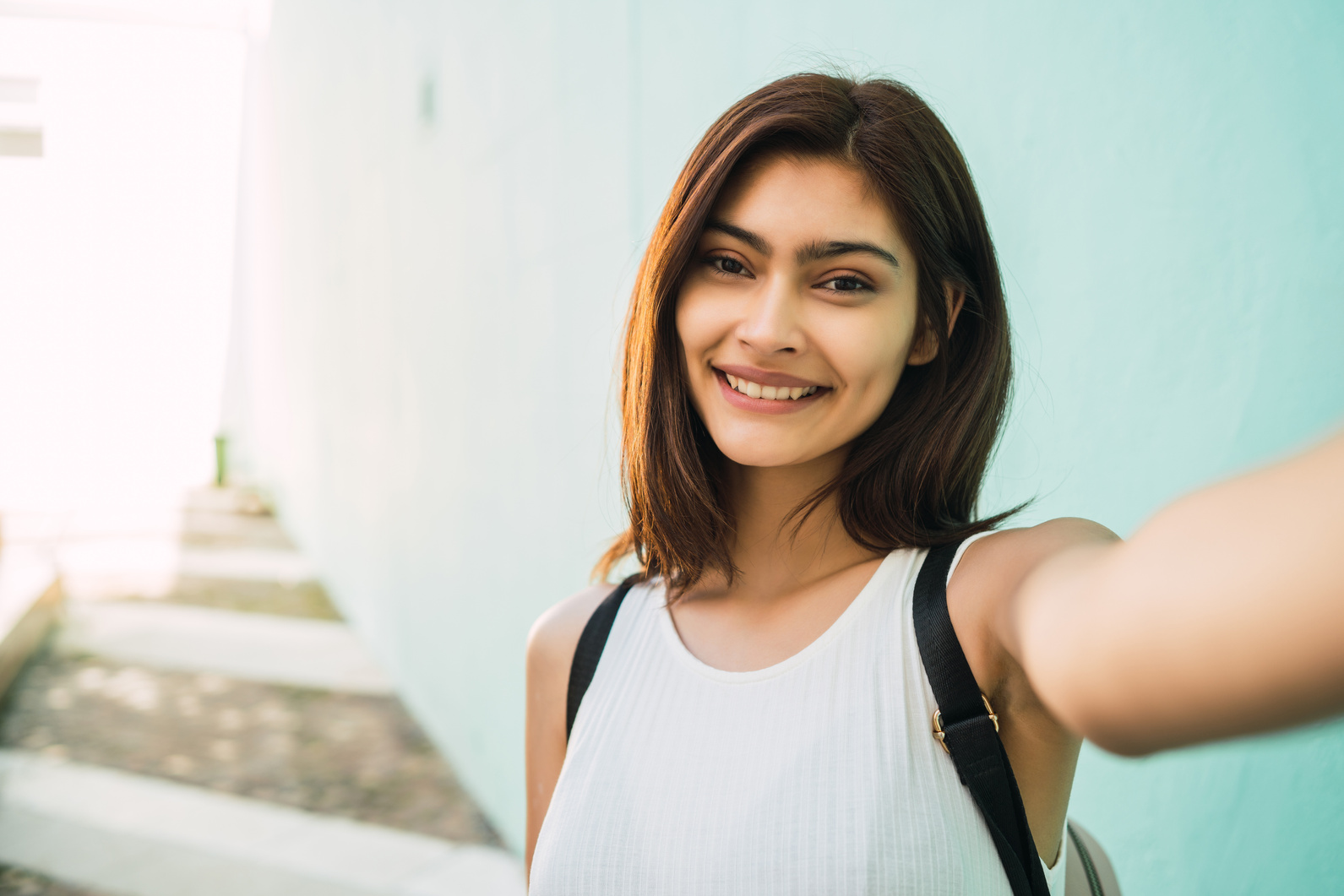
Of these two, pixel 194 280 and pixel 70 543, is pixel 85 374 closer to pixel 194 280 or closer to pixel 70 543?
pixel 194 280

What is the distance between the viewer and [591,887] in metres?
1.06

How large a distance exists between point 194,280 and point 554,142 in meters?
13.0

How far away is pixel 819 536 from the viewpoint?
1.27 meters

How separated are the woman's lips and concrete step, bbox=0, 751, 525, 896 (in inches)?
103

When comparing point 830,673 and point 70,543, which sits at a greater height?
point 830,673

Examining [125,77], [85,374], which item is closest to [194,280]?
[85,374]

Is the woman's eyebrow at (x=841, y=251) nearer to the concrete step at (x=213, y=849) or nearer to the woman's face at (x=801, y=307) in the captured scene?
the woman's face at (x=801, y=307)

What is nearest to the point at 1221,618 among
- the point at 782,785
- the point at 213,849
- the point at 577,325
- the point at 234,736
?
the point at 782,785

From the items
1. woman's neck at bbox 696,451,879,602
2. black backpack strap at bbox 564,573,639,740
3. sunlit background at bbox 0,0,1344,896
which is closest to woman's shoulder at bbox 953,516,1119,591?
woman's neck at bbox 696,451,879,602

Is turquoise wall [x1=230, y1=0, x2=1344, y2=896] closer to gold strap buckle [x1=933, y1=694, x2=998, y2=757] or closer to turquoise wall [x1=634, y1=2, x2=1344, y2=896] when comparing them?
turquoise wall [x1=634, y1=2, x2=1344, y2=896]

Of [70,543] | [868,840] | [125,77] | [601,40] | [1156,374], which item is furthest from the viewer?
[125,77]

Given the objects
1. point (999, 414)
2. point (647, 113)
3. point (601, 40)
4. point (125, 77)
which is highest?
point (125, 77)

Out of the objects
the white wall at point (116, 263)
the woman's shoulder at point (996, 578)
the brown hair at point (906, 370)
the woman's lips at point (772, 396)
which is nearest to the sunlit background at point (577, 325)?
the brown hair at point (906, 370)

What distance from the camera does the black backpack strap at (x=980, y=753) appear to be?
0.92m
